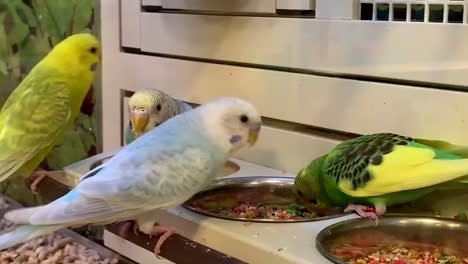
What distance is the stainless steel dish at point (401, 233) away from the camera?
2.59ft

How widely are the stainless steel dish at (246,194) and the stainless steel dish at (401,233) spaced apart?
166mm

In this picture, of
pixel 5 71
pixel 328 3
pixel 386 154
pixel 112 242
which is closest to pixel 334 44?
pixel 328 3

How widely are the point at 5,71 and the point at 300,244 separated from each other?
105 centimetres

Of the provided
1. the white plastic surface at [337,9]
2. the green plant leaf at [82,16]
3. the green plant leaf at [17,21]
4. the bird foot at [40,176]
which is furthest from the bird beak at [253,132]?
the green plant leaf at [17,21]

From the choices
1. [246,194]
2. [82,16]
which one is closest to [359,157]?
[246,194]

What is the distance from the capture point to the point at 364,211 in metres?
0.83

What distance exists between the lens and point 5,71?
159 cm

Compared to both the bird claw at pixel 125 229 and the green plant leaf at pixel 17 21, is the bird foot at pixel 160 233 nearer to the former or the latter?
the bird claw at pixel 125 229

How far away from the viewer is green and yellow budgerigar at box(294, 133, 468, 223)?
2.56 feet

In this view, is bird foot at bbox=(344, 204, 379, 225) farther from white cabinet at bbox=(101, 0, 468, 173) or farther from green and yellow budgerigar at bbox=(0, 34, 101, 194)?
green and yellow budgerigar at bbox=(0, 34, 101, 194)

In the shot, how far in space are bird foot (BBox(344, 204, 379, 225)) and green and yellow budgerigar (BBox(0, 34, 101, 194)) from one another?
0.51 m

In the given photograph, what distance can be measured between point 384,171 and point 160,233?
0.89 ft

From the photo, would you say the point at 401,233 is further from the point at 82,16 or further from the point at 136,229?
the point at 82,16

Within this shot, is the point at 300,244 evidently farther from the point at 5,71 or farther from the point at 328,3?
the point at 5,71
